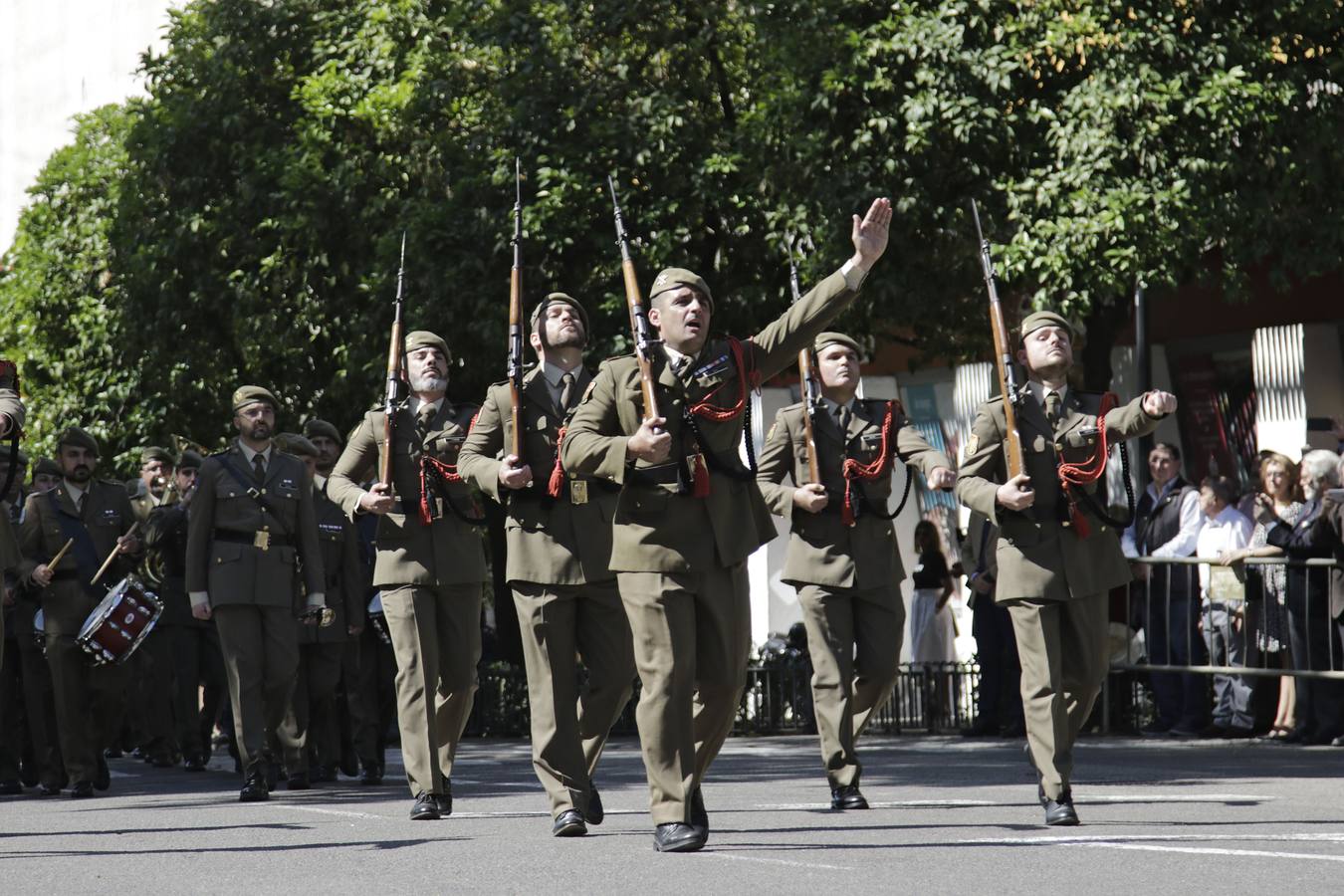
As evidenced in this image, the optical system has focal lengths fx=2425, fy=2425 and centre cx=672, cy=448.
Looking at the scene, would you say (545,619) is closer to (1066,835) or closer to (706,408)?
(706,408)

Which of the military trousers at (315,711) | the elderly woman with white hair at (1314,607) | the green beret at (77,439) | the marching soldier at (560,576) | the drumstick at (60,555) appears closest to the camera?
the marching soldier at (560,576)

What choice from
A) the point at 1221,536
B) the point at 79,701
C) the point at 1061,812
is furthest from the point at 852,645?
the point at 1221,536

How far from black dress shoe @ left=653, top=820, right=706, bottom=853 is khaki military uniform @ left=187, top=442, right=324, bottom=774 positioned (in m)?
4.67

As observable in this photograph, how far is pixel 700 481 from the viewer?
8.91 meters

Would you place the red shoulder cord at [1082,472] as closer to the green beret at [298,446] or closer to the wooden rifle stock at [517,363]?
the wooden rifle stock at [517,363]

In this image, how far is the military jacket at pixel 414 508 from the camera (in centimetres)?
1135

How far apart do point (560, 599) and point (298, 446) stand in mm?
5453

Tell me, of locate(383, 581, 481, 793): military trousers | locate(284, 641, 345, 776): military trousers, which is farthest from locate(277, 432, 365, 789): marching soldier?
locate(383, 581, 481, 793): military trousers

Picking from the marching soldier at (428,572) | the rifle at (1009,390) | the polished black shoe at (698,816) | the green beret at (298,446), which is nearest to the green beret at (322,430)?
the green beret at (298,446)

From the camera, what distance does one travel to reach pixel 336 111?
27.2 metres

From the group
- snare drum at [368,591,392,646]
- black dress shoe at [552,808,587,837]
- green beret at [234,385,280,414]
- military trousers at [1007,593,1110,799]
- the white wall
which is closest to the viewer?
black dress shoe at [552,808,587,837]

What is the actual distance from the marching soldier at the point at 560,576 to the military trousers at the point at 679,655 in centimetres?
90

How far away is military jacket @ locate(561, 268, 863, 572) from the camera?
8.91m

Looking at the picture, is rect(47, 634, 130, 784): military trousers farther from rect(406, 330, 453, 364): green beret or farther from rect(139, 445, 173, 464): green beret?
rect(406, 330, 453, 364): green beret
